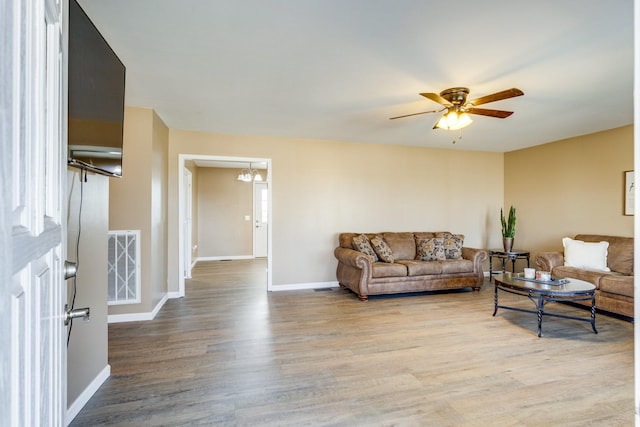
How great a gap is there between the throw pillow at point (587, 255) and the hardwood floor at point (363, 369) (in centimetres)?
72

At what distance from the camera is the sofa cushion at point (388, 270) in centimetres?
448

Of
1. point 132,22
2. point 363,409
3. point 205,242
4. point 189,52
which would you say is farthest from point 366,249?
point 205,242

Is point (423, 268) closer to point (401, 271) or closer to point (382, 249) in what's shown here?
point (401, 271)

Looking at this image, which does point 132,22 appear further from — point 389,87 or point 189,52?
point 389,87

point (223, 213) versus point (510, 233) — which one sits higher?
point (223, 213)

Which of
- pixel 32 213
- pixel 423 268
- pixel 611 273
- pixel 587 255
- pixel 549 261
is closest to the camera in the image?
pixel 32 213

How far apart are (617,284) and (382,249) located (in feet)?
9.12

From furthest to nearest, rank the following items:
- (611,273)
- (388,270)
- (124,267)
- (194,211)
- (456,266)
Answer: (194,211) → (456,266) → (388,270) → (611,273) → (124,267)

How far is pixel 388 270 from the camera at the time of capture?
4.52m

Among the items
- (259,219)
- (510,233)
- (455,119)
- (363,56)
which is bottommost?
(510,233)

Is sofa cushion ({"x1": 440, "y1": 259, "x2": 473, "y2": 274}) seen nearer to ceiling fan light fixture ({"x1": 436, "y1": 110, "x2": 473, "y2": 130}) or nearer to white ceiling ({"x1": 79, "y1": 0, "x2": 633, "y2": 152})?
white ceiling ({"x1": 79, "y1": 0, "x2": 633, "y2": 152})

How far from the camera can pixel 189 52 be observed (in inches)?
95.0

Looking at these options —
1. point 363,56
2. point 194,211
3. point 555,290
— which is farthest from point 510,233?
point 194,211

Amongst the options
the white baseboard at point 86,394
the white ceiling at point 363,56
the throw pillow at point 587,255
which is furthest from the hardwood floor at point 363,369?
the white ceiling at point 363,56
